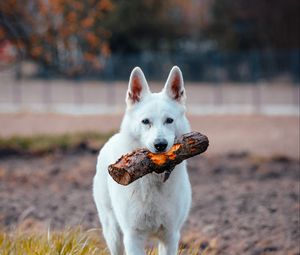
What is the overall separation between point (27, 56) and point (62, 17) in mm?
1046

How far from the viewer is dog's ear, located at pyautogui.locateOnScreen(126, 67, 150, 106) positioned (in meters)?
5.55

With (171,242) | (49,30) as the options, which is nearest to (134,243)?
(171,242)

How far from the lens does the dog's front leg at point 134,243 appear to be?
533 cm

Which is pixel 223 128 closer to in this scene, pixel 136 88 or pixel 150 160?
pixel 136 88

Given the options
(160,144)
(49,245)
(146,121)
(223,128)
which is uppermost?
(146,121)

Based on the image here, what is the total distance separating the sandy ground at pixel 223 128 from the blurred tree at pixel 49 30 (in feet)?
12.6

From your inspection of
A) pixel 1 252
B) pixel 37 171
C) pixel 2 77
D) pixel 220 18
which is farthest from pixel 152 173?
pixel 220 18

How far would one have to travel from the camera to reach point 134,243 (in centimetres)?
536

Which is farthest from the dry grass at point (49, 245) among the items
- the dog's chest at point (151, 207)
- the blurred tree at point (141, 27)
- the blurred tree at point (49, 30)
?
the blurred tree at point (141, 27)

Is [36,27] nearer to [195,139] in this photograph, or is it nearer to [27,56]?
[27,56]

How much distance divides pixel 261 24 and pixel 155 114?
38.0 metres

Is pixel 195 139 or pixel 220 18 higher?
pixel 220 18

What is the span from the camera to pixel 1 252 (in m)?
5.89

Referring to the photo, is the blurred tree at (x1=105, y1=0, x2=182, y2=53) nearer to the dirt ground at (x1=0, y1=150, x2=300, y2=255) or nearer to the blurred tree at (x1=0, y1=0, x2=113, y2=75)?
the blurred tree at (x1=0, y1=0, x2=113, y2=75)
